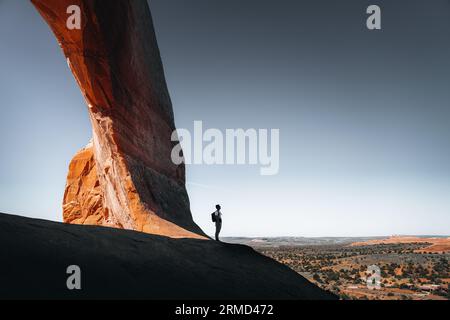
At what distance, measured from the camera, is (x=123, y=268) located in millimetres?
6219

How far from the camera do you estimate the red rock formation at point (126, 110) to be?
614 inches

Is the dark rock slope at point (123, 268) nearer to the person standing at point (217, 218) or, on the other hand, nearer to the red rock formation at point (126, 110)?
the person standing at point (217, 218)

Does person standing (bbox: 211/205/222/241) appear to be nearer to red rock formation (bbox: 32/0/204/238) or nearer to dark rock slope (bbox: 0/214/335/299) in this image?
dark rock slope (bbox: 0/214/335/299)

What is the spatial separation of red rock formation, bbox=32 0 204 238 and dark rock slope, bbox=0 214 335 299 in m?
6.90

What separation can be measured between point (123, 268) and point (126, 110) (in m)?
13.4

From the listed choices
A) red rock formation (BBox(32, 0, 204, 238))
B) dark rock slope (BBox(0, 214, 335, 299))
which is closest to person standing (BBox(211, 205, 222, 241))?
dark rock slope (BBox(0, 214, 335, 299))

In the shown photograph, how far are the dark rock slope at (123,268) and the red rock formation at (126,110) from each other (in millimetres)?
6901

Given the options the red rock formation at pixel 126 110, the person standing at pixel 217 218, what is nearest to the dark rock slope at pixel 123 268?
the person standing at pixel 217 218

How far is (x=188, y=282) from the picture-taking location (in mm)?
6547

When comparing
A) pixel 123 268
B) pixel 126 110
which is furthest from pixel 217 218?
pixel 126 110

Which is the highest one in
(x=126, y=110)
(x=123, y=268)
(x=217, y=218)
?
(x=126, y=110)

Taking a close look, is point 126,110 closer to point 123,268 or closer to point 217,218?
point 217,218
